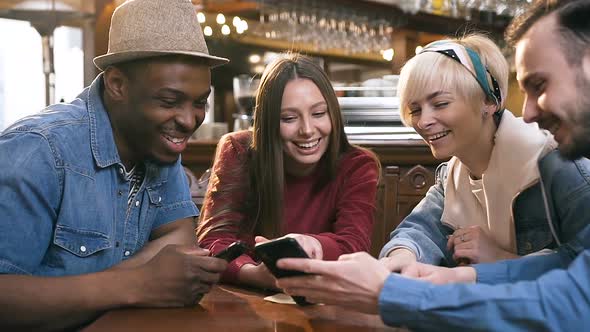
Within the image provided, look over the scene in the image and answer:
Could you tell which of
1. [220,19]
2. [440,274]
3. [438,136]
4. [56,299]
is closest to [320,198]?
[438,136]

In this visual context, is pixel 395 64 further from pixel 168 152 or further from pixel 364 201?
pixel 168 152

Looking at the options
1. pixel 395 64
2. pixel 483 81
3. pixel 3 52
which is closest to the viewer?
pixel 483 81

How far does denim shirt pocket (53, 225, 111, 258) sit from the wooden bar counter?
1.16m

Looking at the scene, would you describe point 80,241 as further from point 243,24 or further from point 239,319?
point 243,24

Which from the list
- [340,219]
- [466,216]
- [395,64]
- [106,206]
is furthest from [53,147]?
[395,64]

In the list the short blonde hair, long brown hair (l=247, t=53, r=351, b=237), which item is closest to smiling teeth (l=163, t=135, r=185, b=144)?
long brown hair (l=247, t=53, r=351, b=237)

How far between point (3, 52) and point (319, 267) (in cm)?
410

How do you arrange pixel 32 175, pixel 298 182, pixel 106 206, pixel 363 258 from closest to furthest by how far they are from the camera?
1. pixel 363 258
2. pixel 32 175
3. pixel 106 206
4. pixel 298 182

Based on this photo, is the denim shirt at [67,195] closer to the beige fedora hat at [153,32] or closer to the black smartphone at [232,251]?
the beige fedora hat at [153,32]

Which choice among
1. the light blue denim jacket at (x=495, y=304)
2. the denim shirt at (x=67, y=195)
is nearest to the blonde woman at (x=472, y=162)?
the light blue denim jacket at (x=495, y=304)

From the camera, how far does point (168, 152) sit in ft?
5.27

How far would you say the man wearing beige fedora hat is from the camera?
1350 mm

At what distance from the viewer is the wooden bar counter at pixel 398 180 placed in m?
2.49

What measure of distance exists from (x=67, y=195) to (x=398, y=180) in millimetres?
1365
